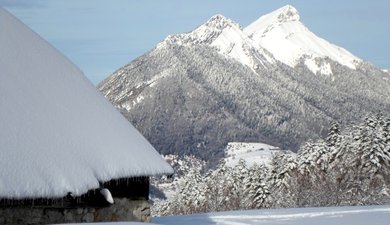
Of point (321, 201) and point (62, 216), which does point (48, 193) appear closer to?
point (62, 216)

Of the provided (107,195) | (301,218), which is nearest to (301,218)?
(301,218)

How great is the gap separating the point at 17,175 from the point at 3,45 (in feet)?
8.53

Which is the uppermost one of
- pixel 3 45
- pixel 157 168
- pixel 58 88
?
pixel 3 45

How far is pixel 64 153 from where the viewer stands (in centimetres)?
752

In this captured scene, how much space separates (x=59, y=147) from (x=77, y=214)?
1207 mm

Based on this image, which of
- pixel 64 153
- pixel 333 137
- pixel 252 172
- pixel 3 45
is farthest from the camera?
pixel 252 172

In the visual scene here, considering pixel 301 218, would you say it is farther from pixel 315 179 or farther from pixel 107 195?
pixel 315 179

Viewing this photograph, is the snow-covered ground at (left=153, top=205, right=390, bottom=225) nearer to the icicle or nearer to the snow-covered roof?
the snow-covered roof

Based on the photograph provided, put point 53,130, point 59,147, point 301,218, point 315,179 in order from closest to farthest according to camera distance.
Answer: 1. point 59,147
2. point 53,130
3. point 301,218
4. point 315,179

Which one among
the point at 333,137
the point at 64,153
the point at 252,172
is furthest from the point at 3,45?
the point at 252,172

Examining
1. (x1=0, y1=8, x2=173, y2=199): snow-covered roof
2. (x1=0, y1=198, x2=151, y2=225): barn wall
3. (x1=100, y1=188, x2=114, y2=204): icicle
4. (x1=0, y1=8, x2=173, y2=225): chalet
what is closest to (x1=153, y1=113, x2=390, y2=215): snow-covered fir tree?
(x1=0, y1=198, x2=151, y2=225): barn wall

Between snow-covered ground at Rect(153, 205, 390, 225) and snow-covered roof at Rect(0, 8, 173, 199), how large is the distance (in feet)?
16.9

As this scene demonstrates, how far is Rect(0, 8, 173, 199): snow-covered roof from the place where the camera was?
6945 millimetres

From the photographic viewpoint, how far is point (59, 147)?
297 inches
